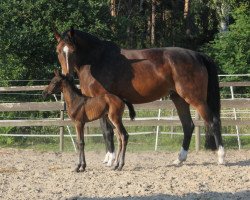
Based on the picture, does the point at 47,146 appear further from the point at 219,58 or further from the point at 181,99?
the point at 219,58

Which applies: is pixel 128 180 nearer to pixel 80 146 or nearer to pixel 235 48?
pixel 80 146

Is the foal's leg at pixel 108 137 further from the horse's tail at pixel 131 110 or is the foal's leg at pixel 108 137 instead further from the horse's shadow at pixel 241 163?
the horse's shadow at pixel 241 163

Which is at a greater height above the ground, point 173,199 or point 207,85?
point 207,85

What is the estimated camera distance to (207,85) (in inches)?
368

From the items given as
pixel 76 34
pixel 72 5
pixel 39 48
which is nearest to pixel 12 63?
pixel 39 48

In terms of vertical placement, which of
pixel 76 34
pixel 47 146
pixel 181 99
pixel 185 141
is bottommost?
pixel 47 146

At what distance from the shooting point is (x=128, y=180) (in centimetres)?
743

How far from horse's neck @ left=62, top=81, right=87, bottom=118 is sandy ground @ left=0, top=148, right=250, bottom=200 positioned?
915mm

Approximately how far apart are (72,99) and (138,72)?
115 cm

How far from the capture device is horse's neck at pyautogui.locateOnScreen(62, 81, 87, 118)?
28.5 ft

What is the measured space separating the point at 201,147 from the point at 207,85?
3049mm

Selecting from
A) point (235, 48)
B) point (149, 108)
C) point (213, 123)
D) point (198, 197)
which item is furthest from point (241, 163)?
point (235, 48)

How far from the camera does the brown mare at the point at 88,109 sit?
8512mm

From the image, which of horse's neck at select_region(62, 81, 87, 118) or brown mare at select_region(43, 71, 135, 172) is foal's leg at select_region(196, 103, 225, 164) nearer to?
brown mare at select_region(43, 71, 135, 172)
